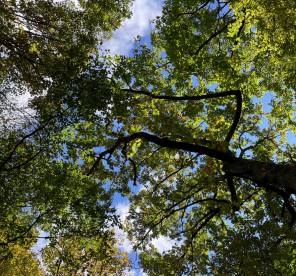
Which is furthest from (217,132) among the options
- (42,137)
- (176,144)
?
(42,137)

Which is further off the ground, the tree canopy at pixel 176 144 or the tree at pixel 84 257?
the tree canopy at pixel 176 144

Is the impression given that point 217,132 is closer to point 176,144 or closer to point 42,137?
point 176,144

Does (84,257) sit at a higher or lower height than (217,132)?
lower

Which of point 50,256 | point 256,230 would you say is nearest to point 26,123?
point 256,230

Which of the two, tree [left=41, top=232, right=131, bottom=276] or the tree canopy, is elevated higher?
the tree canopy

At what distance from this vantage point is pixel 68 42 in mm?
8289

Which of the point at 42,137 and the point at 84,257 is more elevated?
the point at 42,137

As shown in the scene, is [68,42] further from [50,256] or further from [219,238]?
[50,256]

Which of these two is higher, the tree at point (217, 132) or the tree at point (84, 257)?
the tree at point (217, 132)

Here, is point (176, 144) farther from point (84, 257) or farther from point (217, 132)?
point (84, 257)

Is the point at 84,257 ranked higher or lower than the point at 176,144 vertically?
lower

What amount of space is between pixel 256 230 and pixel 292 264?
4.13 m

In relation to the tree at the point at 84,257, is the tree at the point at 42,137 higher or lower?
higher

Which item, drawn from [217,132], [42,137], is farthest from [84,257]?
[217,132]
